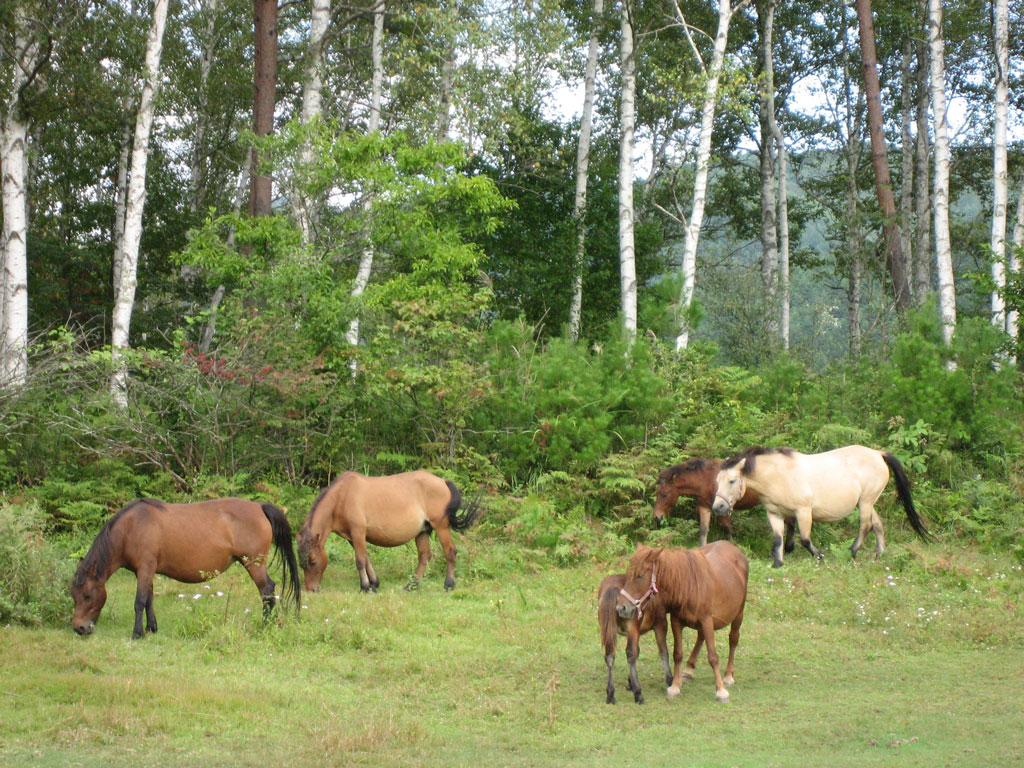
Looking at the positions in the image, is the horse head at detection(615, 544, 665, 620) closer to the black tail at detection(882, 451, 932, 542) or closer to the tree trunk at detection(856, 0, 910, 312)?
the black tail at detection(882, 451, 932, 542)

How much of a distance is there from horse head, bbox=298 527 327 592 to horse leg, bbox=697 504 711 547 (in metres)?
5.32

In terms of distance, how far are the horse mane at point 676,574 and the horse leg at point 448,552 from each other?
15.0 ft

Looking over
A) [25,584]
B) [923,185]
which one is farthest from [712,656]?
[923,185]

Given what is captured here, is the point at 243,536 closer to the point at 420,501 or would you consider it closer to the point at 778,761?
the point at 420,501

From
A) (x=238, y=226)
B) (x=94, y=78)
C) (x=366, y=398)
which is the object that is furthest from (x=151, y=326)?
(x=366, y=398)

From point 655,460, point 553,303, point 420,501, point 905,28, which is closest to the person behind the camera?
point 420,501

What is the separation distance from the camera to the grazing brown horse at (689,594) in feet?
25.5

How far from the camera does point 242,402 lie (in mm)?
15336

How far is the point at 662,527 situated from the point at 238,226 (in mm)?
9471

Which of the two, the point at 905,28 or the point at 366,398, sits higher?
the point at 905,28

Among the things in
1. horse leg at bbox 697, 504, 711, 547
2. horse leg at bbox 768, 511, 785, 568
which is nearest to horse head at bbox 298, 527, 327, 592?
horse leg at bbox 697, 504, 711, 547

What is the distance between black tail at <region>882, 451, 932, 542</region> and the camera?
13.7 m

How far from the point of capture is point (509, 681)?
8430 millimetres

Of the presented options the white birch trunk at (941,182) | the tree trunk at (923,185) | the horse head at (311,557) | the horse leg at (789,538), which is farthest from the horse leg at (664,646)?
the tree trunk at (923,185)
